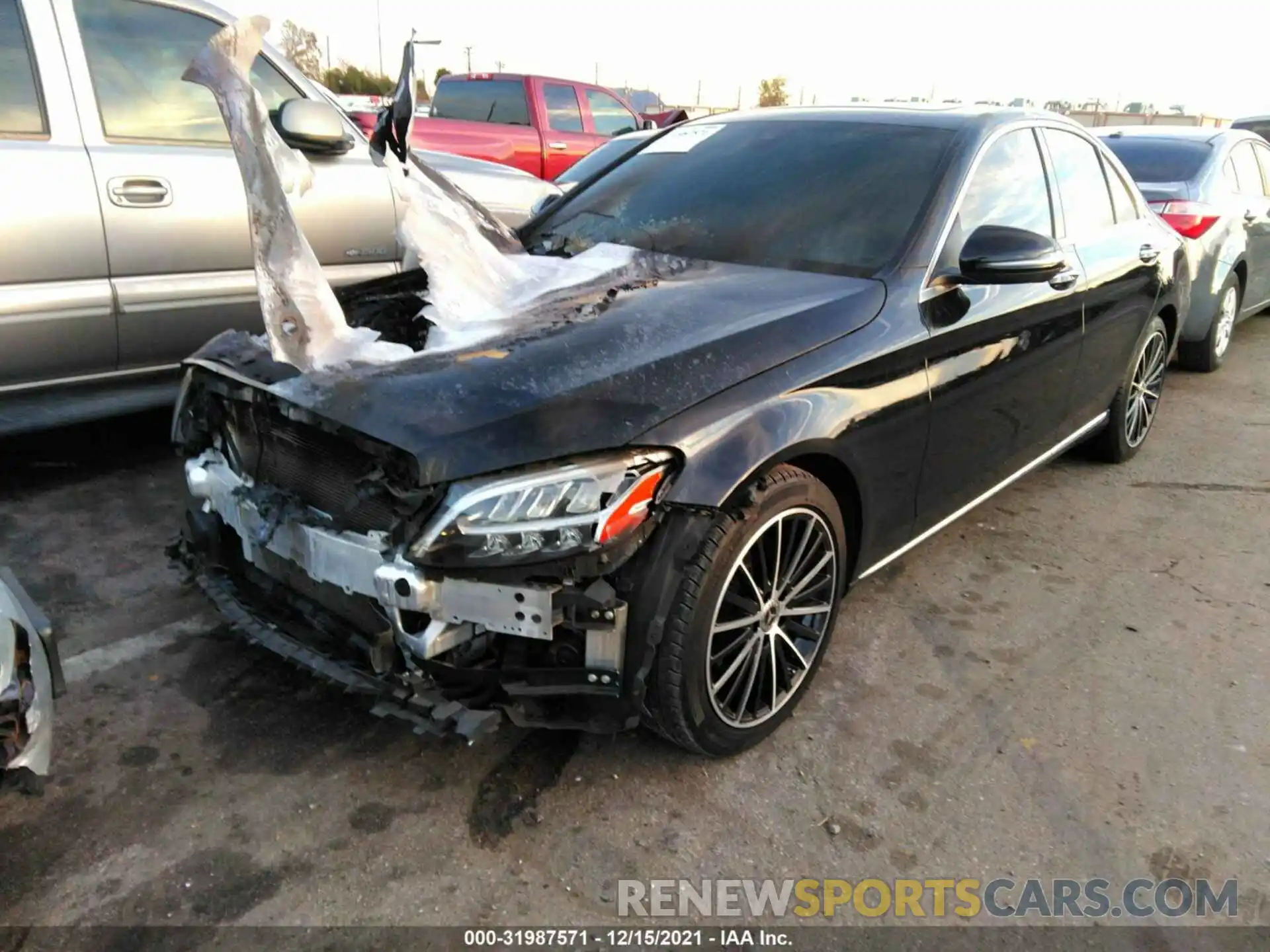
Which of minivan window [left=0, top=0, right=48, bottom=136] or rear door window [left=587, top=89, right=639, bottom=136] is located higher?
minivan window [left=0, top=0, right=48, bottom=136]

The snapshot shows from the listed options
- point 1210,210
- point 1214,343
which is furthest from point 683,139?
point 1214,343

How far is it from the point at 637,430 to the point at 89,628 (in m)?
2.13

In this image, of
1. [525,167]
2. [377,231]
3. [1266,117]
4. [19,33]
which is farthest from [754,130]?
[1266,117]

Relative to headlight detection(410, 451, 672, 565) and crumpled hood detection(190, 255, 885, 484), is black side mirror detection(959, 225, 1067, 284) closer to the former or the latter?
crumpled hood detection(190, 255, 885, 484)

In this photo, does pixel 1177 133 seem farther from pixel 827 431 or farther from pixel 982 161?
pixel 827 431

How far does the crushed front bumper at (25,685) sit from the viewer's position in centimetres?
190

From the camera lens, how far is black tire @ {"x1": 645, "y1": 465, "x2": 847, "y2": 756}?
7.44 feet

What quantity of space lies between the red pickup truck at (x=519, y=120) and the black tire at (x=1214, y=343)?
6465 mm

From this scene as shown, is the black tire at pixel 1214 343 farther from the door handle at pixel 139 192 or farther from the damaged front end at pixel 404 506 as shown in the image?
the door handle at pixel 139 192

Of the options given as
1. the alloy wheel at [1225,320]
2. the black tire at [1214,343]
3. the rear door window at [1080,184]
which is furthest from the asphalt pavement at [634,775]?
the alloy wheel at [1225,320]

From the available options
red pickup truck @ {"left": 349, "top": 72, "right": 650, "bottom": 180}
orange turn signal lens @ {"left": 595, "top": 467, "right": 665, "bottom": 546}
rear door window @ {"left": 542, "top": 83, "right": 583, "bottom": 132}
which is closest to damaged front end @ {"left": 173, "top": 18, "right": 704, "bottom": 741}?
orange turn signal lens @ {"left": 595, "top": 467, "right": 665, "bottom": 546}

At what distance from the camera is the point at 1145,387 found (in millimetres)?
5027

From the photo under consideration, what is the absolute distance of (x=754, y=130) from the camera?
372cm

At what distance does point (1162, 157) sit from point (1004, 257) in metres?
4.98
